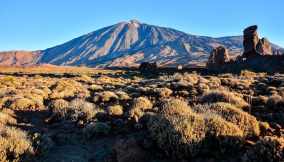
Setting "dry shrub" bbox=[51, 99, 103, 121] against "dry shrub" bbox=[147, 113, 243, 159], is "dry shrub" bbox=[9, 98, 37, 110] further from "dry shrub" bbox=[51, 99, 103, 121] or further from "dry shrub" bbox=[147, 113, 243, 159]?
"dry shrub" bbox=[147, 113, 243, 159]

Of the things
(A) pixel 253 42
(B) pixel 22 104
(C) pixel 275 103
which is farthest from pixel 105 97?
(A) pixel 253 42

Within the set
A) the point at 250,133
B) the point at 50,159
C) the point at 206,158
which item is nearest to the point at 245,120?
the point at 250,133

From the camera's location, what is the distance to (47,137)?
9859 mm

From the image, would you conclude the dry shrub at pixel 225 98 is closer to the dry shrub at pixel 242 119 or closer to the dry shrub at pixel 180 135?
the dry shrub at pixel 242 119

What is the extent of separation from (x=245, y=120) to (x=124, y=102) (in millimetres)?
9235

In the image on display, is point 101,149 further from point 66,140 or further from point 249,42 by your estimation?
point 249,42

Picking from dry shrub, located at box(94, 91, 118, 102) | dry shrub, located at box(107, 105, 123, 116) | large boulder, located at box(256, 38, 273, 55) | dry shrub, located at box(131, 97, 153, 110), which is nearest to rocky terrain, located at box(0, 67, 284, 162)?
dry shrub, located at box(107, 105, 123, 116)

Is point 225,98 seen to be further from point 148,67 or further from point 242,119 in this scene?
point 148,67

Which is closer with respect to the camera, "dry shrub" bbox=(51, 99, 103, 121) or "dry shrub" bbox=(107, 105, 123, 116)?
"dry shrub" bbox=(51, 99, 103, 121)

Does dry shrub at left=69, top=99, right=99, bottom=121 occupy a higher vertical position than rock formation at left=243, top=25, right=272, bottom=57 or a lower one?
lower

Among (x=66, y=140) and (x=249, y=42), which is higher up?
(x=249, y=42)

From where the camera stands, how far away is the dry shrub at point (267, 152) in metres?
6.30

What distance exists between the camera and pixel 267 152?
252 inches

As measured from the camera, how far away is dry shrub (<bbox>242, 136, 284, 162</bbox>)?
630 centimetres
